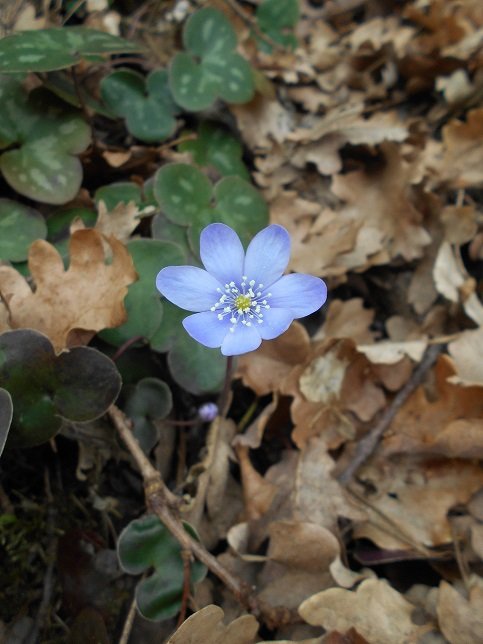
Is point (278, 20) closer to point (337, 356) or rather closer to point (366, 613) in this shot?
point (337, 356)

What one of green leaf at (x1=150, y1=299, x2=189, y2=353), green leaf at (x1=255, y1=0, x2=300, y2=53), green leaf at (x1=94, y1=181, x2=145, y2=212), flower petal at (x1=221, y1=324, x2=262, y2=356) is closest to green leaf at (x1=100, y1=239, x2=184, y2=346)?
green leaf at (x1=150, y1=299, x2=189, y2=353)

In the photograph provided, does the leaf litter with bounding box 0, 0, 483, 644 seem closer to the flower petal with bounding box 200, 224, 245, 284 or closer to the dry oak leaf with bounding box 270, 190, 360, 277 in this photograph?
the dry oak leaf with bounding box 270, 190, 360, 277

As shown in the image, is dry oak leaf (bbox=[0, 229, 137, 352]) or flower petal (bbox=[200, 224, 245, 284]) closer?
flower petal (bbox=[200, 224, 245, 284])

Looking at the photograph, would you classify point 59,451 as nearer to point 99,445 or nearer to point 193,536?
point 99,445

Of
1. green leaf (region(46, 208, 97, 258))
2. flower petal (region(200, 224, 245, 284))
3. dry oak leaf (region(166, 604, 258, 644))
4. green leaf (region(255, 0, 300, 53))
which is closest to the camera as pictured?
dry oak leaf (region(166, 604, 258, 644))

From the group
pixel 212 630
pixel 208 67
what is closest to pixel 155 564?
pixel 212 630

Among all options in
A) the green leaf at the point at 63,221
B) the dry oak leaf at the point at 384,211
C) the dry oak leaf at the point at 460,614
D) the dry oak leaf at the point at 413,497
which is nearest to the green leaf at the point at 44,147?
the green leaf at the point at 63,221
